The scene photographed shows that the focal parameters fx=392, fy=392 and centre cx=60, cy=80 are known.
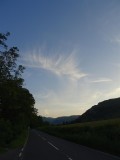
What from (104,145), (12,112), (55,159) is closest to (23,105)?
(12,112)

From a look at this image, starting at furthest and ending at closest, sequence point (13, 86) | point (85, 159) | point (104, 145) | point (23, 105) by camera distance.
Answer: point (23, 105)
point (13, 86)
point (104, 145)
point (85, 159)

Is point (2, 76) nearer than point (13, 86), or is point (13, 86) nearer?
point (2, 76)

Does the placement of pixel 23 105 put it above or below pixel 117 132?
above

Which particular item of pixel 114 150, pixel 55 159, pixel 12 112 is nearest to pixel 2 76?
pixel 114 150

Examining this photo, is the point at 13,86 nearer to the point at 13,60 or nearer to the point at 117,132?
the point at 13,60

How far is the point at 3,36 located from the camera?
1353 inches

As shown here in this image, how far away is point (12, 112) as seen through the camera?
6381 cm

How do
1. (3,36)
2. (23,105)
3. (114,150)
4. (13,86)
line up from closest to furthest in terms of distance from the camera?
(114,150) → (3,36) → (13,86) → (23,105)

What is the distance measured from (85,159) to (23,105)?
50.5 metres

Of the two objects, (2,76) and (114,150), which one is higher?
(2,76)

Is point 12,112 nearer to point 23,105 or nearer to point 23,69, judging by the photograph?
point 23,105

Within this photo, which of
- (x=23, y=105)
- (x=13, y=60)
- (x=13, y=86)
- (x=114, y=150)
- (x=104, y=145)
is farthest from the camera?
(x=23, y=105)

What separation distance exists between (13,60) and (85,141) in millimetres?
10701

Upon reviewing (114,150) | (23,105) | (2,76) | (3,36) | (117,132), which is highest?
(23,105)
